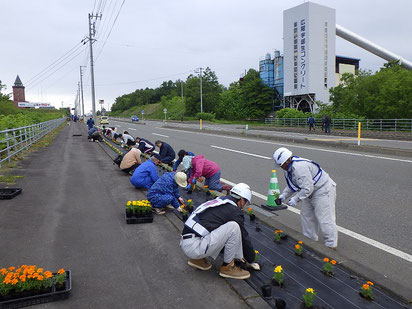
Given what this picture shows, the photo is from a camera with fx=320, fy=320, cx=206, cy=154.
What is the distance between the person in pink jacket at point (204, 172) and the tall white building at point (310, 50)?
41128mm

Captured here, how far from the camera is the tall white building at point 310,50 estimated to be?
144 ft

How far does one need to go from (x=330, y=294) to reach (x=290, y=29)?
48.1 m

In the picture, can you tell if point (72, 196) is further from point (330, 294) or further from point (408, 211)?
Result: point (408, 211)

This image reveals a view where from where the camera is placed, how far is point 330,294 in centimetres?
329

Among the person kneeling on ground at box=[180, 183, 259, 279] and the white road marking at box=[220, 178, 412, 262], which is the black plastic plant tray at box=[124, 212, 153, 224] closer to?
the person kneeling on ground at box=[180, 183, 259, 279]

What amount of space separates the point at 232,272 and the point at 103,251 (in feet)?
6.07

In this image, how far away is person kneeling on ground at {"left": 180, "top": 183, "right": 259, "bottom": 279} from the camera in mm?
3574

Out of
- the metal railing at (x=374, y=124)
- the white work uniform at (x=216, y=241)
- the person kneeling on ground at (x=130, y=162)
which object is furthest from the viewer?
the metal railing at (x=374, y=124)

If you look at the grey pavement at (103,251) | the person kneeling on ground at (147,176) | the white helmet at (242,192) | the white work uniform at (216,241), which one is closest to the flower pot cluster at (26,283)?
the grey pavement at (103,251)

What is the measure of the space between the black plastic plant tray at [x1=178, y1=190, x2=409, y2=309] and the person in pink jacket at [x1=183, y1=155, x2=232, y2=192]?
285 centimetres

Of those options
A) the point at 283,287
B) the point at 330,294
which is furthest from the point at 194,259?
the point at 330,294

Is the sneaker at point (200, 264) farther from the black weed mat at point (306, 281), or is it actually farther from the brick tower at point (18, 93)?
the brick tower at point (18, 93)

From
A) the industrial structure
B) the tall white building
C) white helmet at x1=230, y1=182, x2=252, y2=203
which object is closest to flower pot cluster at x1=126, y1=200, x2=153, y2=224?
white helmet at x1=230, y1=182, x2=252, y2=203

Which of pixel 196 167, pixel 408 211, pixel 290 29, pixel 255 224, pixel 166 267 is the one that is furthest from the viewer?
pixel 290 29
